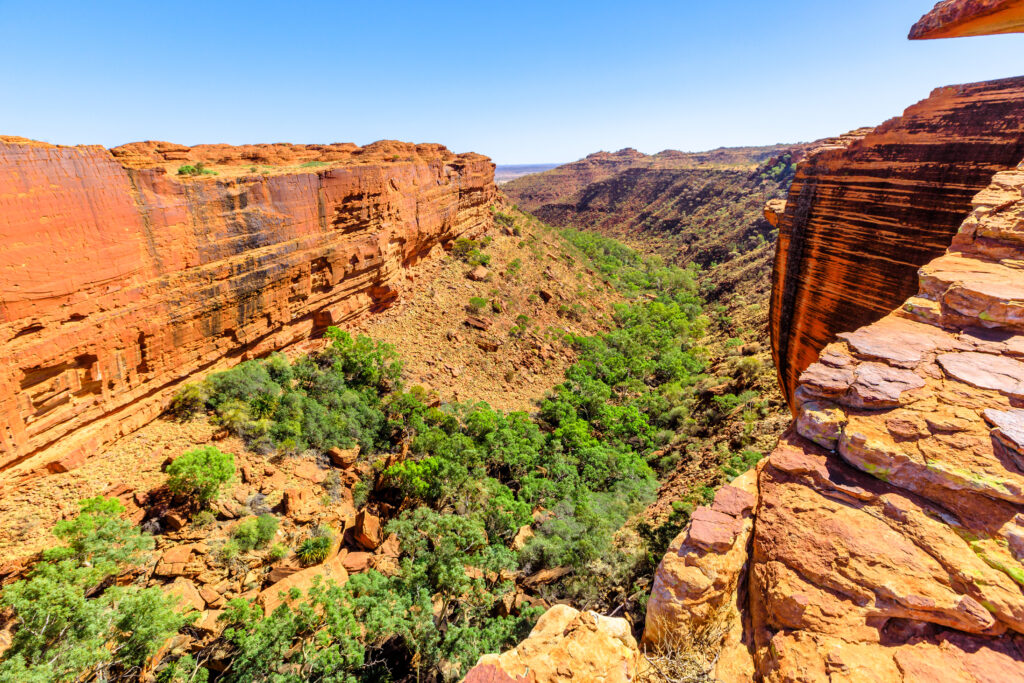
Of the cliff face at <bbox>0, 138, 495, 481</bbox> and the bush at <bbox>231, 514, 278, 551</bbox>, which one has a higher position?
the cliff face at <bbox>0, 138, 495, 481</bbox>

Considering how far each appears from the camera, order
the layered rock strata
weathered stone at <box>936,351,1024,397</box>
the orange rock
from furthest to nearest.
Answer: the orange rock, weathered stone at <box>936,351,1024,397</box>, the layered rock strata

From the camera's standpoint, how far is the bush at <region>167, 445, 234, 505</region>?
10234mm

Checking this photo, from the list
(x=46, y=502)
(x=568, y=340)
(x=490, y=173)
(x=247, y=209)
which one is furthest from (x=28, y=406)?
(x=490, y=173)

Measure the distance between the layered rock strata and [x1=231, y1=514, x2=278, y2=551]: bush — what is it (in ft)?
32.7

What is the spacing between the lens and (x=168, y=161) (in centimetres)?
1706

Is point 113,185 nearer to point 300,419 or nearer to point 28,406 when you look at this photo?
point 28,406

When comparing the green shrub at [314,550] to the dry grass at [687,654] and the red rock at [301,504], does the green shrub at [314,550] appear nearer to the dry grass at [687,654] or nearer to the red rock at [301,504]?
the red rock at [301,504]

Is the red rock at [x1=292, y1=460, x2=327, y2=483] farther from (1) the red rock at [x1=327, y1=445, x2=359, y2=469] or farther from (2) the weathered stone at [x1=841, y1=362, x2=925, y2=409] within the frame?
(2) the weathered stone at [x1=841, y1=362, x2=925, y2=409]

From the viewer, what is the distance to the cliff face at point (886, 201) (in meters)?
7.39

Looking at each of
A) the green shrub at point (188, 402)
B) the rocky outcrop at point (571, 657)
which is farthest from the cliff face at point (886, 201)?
the green shrub at point (188, 402)

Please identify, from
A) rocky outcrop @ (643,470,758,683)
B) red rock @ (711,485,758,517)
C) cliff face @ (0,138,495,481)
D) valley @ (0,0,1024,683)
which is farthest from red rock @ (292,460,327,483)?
red rock @ (711,485,758,517)

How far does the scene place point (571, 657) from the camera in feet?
12.7

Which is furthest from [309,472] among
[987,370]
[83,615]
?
[987,370]

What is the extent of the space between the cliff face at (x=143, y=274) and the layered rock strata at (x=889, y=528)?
13641mm
